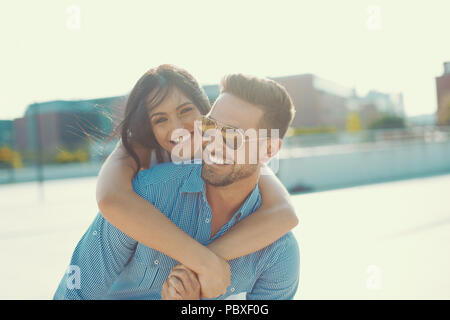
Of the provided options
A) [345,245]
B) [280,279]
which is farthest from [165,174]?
[345,245]

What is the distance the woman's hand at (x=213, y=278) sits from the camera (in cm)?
139

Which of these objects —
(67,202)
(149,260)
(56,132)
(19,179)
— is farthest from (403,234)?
(56,132)

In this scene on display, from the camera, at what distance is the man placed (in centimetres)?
156

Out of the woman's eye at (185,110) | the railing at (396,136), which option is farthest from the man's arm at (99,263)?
the railing at (396,136)

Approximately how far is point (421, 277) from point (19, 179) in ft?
80.4

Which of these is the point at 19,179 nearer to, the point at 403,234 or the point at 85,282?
the point at 403,234

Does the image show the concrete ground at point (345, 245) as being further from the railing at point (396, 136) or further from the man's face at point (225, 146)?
the railing at point (396, 136)

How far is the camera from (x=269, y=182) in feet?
6.24

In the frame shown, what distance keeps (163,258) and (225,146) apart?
1.42 ft

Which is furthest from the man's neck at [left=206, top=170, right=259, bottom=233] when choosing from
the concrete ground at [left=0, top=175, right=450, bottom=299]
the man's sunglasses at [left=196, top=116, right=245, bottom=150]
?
the concrete ground at [left=0, top=175, right=450, bottom=299]

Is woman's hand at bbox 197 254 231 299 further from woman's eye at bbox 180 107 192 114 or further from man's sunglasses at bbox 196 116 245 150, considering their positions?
woman's eye at bbox 180 107 192 114

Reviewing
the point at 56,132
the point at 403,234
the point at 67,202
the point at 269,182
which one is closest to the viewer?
the point at 269,182
